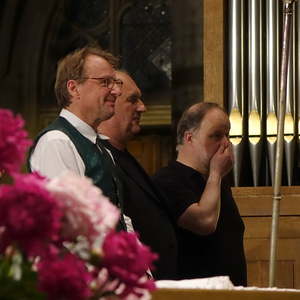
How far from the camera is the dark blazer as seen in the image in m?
4.16

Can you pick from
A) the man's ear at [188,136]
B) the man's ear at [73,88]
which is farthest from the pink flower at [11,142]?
the man's ear at [188,136]

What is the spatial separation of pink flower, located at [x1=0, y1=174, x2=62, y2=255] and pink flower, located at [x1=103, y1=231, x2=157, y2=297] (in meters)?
0.08

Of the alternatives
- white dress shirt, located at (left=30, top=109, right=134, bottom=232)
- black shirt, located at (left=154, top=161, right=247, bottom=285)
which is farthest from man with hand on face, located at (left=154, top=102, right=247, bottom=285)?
white dress shirt, located at (left=30, top=109, right=134, bottom=232)

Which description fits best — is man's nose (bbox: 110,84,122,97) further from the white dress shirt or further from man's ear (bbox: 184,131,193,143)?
man's ear (bbox: 184,131,193,143)

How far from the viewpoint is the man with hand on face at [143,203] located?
417 centimetres

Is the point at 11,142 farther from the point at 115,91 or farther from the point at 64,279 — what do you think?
the point at 115,91

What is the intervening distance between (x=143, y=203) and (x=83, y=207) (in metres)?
2.71

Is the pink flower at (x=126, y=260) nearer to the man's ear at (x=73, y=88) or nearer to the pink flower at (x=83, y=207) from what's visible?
the pink flower at (x=83, y=207)

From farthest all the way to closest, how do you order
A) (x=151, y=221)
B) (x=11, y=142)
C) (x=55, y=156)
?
(x=151, y=221), (x=55, y=156), (x=11, y=142)

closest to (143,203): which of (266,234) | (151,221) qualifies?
(151,221)

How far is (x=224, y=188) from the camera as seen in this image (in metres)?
4.87

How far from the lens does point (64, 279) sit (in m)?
1.46

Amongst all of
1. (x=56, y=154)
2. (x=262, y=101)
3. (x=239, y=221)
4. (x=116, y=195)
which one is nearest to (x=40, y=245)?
(x=56, y=154)

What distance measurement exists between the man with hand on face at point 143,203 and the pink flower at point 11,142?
2555 mm
